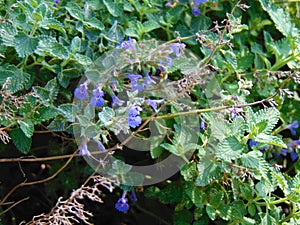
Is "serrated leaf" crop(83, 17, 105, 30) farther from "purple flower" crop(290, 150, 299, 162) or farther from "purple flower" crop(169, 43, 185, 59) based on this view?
"purple flower" crop(290, 150, 299, 162)

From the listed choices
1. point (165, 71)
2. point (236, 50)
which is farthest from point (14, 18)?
point (236, 50)

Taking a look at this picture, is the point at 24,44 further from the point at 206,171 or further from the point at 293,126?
the point at 293,126

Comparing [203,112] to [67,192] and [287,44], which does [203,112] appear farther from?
[67,192]

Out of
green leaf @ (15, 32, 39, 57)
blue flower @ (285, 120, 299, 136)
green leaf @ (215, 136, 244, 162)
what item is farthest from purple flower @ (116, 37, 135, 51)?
blue flower @ (285, 120, 299, 136)

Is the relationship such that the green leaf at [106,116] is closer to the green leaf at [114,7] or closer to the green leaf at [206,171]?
the green leaf at [206,171]

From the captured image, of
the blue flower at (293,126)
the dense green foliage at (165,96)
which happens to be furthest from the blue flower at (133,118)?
the blue flower at (293,126)

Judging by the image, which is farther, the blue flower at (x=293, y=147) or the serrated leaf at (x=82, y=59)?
the blue flower at (x=293, y=147)

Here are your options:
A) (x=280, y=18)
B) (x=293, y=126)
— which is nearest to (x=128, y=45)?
(x=280, y=18)
